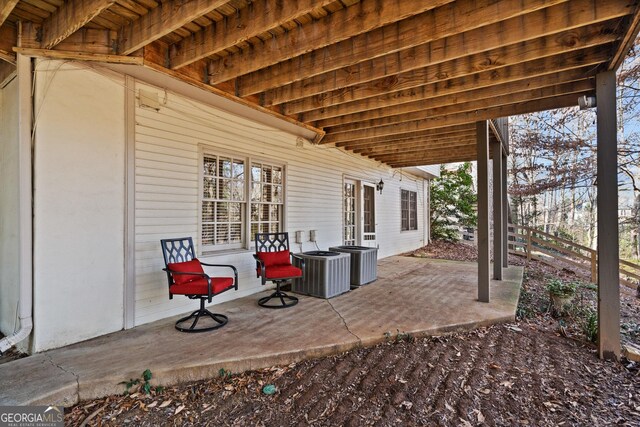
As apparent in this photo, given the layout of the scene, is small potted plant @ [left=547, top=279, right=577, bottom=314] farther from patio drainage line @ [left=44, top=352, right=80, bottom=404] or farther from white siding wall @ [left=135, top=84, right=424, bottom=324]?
patio drainage line @ [left=44, top=352, right=80, bottom=404]

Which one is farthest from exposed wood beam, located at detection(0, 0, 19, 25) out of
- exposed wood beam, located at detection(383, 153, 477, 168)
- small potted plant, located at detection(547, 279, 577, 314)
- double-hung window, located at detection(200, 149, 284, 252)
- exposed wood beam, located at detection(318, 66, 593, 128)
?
exposed wood beam, located at detection(383, 153, 477, 168)

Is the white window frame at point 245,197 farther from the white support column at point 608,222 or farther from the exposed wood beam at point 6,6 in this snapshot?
the white support column at point 608,222

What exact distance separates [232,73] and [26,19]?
1.74 meters

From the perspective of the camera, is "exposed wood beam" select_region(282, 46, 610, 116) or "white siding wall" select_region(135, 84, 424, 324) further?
"white siding wall" select_region(135, 84, 424, 324)

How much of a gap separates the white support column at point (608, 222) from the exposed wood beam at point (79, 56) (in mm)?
4490

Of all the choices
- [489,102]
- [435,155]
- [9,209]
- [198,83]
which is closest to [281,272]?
[198,83]

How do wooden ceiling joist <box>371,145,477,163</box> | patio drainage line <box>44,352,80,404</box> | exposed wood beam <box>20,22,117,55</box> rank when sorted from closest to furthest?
patio drainage line <box>44,352,80,404</box>, exposed wood beam <box>20,22,117,55</box>, wooden ceiling joist <box>371,145,477,163</box>

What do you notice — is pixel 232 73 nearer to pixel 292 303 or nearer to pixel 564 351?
pixel 292 303

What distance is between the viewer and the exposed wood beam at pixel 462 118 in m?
3.91

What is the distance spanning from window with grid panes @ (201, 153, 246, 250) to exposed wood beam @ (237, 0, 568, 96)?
4.37ft

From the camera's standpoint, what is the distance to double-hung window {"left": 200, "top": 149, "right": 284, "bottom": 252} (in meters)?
4.25

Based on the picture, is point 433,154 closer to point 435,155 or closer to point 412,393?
point 435,155

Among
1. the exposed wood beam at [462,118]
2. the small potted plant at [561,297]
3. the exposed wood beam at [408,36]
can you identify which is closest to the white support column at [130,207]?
the exposed wood beam at [408,36]

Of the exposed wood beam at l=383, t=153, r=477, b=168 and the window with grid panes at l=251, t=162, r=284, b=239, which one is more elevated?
the exposed wood beam at l=383, t=153, r=477, b=168
